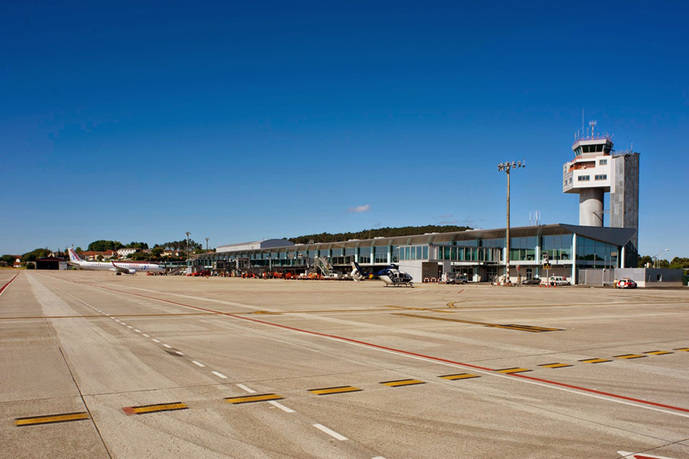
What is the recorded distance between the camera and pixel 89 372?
444 inches

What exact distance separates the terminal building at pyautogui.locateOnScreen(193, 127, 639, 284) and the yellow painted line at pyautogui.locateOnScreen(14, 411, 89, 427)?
86.7 metres

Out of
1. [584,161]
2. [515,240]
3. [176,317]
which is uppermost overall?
[584,161]

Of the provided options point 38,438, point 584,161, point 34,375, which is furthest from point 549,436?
point 584,161

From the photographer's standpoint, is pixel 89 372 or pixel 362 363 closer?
pixel 89 372

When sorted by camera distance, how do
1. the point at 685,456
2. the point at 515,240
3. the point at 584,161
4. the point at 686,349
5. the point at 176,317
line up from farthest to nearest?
the point at 584,161, the point at 515,240, the point at 176,317, the point at 686,349, the point at 685,456

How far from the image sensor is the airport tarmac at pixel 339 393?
6.76 meters

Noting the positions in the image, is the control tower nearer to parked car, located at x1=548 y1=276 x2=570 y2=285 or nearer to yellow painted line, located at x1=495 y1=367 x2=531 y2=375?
parked car, located at x1=548 y1=276 x2=570 y2=285

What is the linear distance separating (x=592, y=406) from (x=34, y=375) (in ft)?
38.2

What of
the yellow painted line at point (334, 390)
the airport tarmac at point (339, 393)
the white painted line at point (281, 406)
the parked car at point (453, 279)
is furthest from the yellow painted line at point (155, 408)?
the parked car at point (453, 279)

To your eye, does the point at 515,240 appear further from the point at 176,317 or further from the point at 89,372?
the point at 89,372

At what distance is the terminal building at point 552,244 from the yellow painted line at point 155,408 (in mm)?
85559

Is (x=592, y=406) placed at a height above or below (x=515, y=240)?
below

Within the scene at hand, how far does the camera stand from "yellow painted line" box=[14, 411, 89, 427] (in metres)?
7.59

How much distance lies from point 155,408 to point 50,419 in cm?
156
